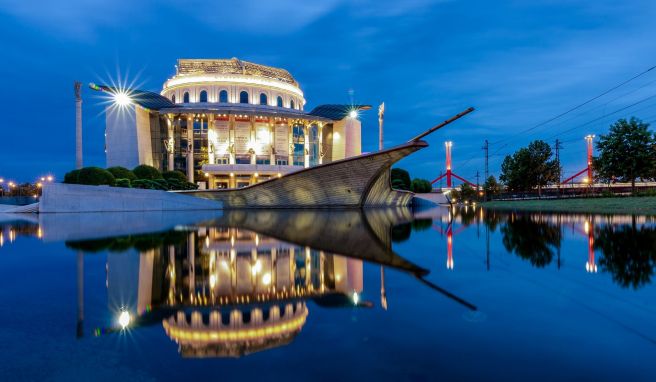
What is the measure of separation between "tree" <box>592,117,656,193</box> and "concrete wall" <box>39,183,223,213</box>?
1318 inches

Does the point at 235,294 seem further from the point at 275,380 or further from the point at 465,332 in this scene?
the point at 465,332

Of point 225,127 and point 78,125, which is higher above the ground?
point 225,127

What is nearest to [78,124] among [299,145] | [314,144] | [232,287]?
[299,145]

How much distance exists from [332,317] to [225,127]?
49.4 m

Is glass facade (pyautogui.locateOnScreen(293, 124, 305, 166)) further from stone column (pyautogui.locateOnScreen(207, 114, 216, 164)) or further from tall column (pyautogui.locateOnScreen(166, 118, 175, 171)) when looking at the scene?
tall column (pyautogui.locateOnScreen(166, 118, 175, 171))

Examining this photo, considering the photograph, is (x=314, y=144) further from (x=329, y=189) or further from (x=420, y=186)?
(x=329, y=189)

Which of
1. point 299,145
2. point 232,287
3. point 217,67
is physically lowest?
point 232,287

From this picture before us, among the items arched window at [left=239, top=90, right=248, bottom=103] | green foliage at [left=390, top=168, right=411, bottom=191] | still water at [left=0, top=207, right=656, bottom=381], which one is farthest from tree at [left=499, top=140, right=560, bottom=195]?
still water at [left=0, top=207, right=656, bottom=381]

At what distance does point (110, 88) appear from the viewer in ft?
149

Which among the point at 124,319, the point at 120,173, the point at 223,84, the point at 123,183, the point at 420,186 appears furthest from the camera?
the point at 223,84

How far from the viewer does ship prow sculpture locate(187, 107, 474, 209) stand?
2400 centimetres

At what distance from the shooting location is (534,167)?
43.9 m

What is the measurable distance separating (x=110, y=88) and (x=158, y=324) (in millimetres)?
50273

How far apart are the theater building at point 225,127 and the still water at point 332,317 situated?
128ft
